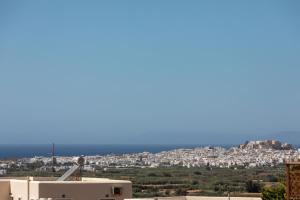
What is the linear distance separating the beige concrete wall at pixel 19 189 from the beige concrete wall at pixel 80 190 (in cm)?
71

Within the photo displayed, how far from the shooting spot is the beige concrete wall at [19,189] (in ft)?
67.3

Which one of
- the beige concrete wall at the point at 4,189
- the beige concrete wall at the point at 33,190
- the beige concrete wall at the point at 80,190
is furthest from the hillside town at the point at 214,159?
the beige concrete wall at the point at 33,190

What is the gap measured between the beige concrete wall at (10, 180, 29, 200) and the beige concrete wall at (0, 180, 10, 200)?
0.40 feet

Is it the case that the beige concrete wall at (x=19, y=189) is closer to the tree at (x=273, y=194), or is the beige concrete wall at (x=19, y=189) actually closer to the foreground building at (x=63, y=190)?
the foreground building at (x=63, y=190)

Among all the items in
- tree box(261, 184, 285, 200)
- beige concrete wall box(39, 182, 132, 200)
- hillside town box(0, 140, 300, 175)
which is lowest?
tree box(261, 184, 285, 200)

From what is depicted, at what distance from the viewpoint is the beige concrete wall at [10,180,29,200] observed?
20516 millimetres

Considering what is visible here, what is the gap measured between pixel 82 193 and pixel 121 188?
4.35 ft

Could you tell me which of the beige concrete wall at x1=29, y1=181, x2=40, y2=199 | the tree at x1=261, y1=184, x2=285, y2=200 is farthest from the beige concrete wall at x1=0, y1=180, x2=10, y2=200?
the tree at x1=261, y1=184, x2=285, y2=200

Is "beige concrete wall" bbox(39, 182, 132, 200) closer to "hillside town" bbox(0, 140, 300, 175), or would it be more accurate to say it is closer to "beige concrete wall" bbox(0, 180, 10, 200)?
"beige concrete wall" bbox(0, 180, 10, 200)

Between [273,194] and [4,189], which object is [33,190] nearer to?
[4,189]

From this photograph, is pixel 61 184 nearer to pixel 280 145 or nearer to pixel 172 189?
pixel 172 189

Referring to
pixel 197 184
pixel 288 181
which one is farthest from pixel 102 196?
pixel 197 184

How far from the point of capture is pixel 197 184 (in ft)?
235

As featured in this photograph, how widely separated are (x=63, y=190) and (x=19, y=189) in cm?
137
